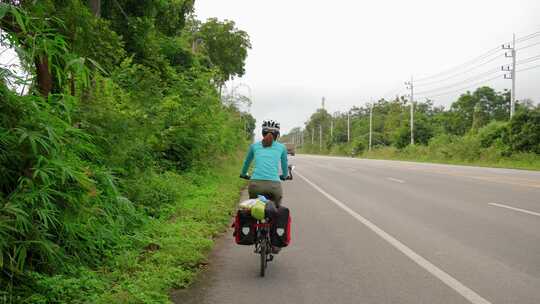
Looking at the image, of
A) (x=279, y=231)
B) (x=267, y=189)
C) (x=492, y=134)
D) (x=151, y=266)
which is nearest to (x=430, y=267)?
(x=279, y=231)

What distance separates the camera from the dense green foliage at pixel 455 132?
→ 110 ft

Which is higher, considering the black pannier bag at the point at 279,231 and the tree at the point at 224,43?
the tree at the point at 224,43

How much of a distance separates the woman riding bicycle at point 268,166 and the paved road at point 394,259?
3.13ft

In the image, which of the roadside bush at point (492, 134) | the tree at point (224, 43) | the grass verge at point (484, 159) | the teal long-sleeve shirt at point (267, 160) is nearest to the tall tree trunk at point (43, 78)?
the teal long-sleeve shirt at point (267, 160)

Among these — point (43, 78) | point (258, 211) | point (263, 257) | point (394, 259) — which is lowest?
point (394, 259)

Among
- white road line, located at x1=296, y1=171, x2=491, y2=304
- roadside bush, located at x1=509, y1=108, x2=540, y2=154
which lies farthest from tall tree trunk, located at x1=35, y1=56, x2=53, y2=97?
roadside bush, located at x1=509, y1=108, x2=540, y2=154

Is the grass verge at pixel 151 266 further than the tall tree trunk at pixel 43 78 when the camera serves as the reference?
No

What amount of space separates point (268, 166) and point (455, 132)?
63997 mm

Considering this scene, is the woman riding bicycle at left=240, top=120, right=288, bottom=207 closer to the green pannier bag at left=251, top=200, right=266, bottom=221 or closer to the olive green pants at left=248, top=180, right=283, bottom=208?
the olive green pants at left=248, top=180, right=283, bottom=208

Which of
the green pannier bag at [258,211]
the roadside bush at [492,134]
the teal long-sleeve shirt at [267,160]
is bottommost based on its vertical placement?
the green pannier bag at [258,211]

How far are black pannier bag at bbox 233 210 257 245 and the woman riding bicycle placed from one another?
0.49m

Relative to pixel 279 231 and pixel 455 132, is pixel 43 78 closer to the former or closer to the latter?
pixel 279 231

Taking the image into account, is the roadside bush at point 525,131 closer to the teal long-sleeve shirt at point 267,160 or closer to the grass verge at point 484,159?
the grass verge at point 484,159

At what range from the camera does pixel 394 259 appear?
616cm
